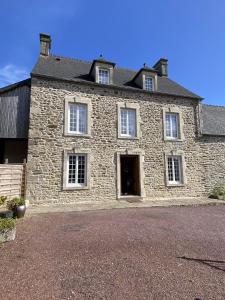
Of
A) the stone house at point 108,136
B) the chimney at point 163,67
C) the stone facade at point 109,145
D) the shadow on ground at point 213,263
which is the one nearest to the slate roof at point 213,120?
the stone house at point 108,136

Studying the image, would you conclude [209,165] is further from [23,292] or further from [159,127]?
[23,292]

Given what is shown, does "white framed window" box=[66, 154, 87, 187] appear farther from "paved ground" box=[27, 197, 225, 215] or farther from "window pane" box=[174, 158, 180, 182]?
"window pane" box=[174, 158, 180, 182]

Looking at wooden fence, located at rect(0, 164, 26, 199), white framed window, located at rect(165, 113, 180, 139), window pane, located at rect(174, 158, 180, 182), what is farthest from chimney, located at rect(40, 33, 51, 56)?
window pane, located at rect(174, 158, 180, 182)

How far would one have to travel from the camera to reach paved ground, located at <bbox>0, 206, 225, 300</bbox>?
2.99 metres

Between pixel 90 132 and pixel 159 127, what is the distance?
4.12 meters

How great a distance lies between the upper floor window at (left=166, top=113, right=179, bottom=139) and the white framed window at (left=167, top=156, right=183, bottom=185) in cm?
133

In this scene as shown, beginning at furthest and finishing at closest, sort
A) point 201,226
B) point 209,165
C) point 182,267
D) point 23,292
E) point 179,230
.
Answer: point 209,165 < point 201,226 < point 179,230 < point 182,267 < point 23,292

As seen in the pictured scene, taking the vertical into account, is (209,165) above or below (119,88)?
below

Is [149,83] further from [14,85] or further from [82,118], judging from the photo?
[14,85]

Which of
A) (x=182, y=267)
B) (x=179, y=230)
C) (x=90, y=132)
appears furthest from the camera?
(x=90, y=132)

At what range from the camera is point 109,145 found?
37.4 ft

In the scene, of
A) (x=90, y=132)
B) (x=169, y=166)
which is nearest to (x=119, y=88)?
(x=90, y=132)

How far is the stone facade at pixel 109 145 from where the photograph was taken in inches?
403

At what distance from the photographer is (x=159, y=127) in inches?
492
